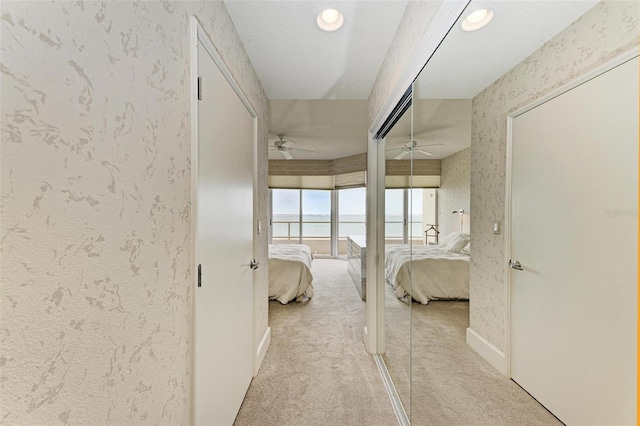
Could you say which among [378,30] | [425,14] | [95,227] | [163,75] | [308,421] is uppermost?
[378,30]

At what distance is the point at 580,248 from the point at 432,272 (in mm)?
716

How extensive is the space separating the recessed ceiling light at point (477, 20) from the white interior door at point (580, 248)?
41cm

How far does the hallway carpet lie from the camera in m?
1.64

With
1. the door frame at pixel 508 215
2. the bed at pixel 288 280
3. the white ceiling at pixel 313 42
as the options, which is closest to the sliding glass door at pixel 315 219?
the bed at pixel 288 280

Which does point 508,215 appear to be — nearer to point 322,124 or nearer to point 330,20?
point 330,20

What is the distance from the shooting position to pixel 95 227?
1.97ft

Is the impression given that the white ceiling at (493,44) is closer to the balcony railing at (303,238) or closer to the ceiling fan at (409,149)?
the ceiling fan at (409,149)

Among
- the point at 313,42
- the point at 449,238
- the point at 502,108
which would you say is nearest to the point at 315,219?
the point at 313,42

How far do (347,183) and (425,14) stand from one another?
5.51 m

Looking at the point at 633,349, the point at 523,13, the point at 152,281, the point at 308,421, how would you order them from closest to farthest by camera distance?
the point at 633,349 → the point at 523,13 → the point at 152,281 → the point at 308,421

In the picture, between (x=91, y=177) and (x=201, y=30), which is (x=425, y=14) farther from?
(x=91, y=177)

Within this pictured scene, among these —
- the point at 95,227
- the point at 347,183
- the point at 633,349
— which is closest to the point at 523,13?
the point at 633,349

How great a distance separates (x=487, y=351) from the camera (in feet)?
2.91

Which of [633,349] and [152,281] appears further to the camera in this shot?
[152,281]
